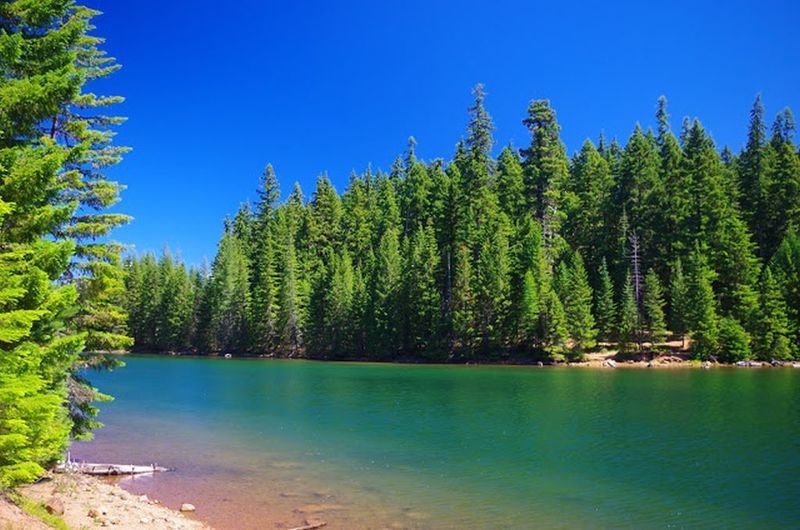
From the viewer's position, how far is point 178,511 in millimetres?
13906

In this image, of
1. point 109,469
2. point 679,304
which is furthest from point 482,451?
point 679,304

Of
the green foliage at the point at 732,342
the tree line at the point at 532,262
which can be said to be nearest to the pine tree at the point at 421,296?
the tree line at the point at 532,262

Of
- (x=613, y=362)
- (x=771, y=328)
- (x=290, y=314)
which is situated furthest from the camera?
(x=290, y=314)

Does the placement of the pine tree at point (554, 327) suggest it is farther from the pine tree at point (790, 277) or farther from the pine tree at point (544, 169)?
the pine tree at point (790, 277)

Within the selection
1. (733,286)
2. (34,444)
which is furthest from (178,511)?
(733,286)

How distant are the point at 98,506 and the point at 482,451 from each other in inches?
514

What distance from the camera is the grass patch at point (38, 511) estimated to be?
899cm

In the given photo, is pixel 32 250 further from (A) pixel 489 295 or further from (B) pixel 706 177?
(B) pixel 706 177

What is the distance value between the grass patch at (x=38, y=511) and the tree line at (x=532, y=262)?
53.1 meters

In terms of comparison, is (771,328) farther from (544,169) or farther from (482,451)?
(482,451)

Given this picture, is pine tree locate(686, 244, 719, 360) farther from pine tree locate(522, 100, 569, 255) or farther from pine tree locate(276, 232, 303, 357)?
pine tree locate(276, 232, 303, 357)

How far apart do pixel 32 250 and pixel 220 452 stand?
13555 mm

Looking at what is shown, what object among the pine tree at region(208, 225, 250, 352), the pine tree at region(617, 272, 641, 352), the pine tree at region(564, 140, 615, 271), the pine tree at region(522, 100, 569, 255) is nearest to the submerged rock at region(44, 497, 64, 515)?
the pine tree at region(617, 272, 641, 352)

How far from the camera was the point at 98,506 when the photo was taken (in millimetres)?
12109
